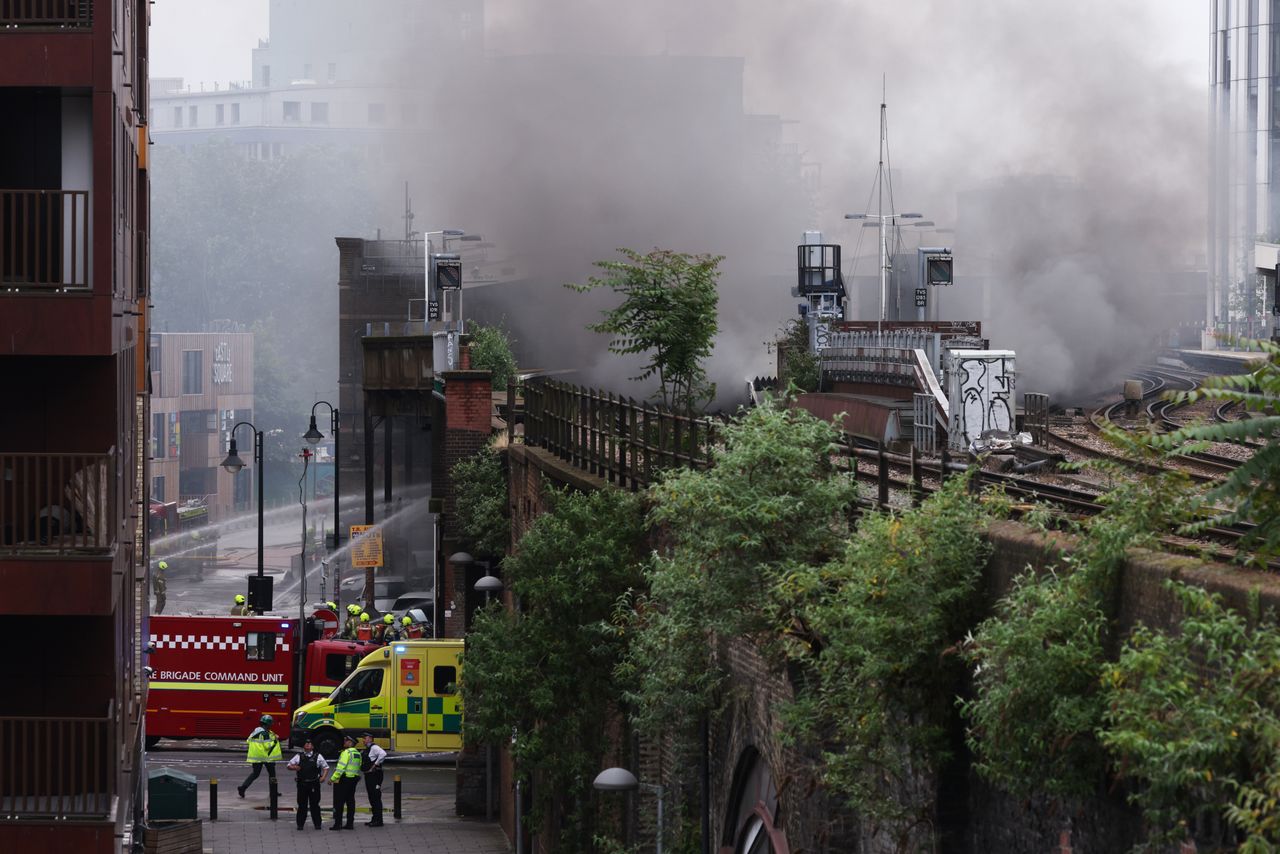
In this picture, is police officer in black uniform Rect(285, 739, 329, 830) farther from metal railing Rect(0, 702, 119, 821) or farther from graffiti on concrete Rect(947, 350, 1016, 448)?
metal railing Rect(0, 702, 119, 821)

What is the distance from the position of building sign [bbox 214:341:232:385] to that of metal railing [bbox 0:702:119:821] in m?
80.5

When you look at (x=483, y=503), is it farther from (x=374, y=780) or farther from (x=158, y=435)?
(x=158, y=435)

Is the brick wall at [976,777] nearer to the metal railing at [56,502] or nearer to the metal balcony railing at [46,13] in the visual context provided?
the metal railing at [56,502]

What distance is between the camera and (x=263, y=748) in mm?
27438

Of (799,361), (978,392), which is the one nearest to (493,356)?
(799,361)

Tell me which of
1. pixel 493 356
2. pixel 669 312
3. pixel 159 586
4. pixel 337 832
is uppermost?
pixel 669 312

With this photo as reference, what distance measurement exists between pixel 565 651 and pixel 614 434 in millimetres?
2341

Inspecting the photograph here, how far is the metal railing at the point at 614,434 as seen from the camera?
16.2 metres

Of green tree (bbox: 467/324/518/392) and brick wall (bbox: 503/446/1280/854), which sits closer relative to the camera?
brick wall (bbox: 503/446/1280/854)

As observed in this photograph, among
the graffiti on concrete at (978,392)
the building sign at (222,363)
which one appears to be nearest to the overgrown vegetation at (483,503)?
the graffiti on concrete at (978,392)

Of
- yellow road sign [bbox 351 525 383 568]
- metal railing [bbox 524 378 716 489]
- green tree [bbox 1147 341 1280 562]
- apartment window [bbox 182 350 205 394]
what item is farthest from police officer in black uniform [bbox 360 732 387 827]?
apartment window [bbox 182 350 205 394]

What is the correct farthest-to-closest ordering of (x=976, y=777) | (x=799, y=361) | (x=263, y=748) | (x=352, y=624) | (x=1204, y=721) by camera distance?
Result: (x=799, y=361) → (x=352, y=624) → (x=263, y=748) → (x=976, y=777) → (x=1204, y=721)

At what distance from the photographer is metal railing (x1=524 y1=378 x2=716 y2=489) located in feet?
53.0

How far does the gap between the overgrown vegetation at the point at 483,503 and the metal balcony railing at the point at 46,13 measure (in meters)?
15.3
